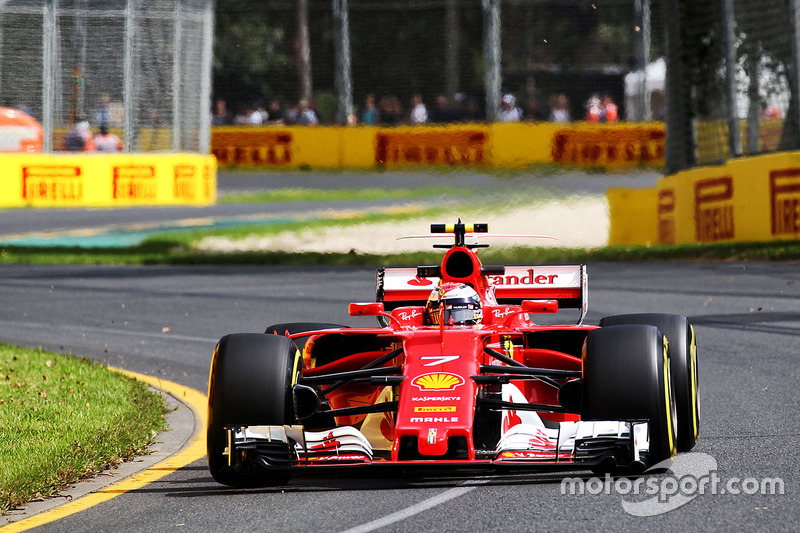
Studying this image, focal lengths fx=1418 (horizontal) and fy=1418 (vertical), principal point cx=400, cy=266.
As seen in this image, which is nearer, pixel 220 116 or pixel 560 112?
pixel 560 112

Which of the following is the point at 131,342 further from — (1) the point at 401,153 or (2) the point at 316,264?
(1) the point at 401,153

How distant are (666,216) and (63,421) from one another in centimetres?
1353

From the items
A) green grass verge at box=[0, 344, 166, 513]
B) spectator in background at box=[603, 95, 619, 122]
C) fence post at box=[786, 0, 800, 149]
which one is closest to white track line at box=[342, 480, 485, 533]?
A: green grass verge at box=[0, 344, 166, 513]

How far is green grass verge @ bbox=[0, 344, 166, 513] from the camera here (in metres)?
6.90

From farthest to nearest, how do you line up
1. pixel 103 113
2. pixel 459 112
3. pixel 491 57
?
pixel 459 112 → pixel 491 57 → pixel 103 113

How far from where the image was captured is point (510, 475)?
684cm

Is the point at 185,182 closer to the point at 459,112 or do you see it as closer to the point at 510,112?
the point at 459,112

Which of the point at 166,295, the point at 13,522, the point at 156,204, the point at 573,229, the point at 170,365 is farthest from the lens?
the point at 156,204

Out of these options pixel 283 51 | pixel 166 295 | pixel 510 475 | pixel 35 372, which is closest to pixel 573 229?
pixel 166 295

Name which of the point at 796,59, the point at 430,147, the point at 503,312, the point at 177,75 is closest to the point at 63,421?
→ the point at 503,312

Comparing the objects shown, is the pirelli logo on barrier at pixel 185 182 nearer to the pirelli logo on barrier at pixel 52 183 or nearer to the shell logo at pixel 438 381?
the pirelli logo on barrier at pixel 52 183

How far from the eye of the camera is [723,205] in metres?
18.4

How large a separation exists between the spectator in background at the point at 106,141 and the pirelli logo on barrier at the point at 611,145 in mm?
10023

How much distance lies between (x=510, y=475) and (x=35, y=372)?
480 centimetres
